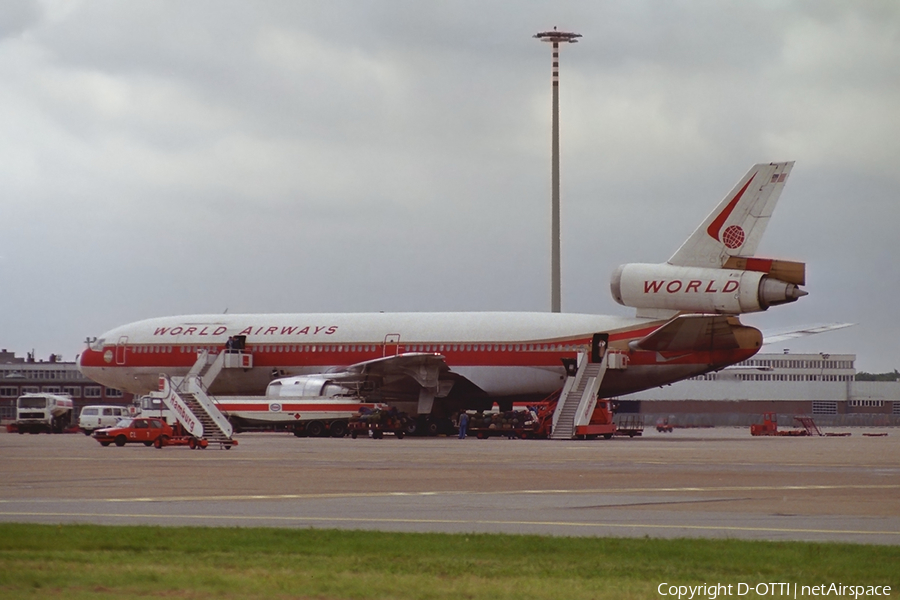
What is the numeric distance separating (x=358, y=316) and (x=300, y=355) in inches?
133

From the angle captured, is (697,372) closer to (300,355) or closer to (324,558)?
(300,355)

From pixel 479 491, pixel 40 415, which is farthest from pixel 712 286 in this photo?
pixel 40 415

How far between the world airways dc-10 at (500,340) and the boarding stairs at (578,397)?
94cm

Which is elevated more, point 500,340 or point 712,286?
point 712,286

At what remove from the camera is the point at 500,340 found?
5925 centimetres

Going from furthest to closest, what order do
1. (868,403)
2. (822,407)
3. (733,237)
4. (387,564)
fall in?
(868,403) → (822,407) → (733,237) → (387,564)

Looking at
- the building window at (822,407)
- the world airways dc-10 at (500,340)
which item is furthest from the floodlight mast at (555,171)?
the building window at (822,407)

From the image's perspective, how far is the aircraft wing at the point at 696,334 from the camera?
5406cm

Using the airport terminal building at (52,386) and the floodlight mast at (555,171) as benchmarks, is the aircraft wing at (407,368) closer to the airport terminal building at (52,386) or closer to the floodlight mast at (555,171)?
the floodlight mast at (555,171)

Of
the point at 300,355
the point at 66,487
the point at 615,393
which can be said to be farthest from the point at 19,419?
the point at 66,487

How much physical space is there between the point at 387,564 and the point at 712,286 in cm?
4210

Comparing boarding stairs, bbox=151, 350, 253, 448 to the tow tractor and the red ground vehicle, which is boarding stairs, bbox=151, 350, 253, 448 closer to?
the red ground vehicle

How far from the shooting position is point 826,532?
16672 mm

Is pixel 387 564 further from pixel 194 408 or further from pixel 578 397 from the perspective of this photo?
pixel 578 397
